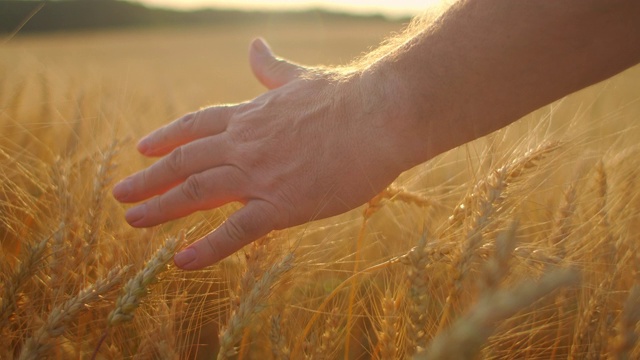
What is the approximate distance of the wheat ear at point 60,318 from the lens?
0.93m

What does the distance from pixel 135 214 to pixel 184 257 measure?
22cm

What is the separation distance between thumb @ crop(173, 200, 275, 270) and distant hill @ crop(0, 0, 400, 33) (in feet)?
65.3

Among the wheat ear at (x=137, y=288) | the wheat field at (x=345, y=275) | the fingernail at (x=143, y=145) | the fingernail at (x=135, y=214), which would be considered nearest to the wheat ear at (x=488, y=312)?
the wheat field at (x=345, y=275)

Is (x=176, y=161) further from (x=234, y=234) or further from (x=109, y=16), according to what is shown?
(x=109, y=16)

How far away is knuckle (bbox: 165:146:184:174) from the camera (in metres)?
1.41

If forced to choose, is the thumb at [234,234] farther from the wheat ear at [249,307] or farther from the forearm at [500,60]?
the forearm at [500,60]

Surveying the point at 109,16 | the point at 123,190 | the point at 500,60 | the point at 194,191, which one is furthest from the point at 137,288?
the point at 109,16

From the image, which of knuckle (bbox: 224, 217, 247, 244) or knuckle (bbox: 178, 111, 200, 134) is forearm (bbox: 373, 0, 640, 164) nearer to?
knuckle (bbox: 224, 217, 247, 244)

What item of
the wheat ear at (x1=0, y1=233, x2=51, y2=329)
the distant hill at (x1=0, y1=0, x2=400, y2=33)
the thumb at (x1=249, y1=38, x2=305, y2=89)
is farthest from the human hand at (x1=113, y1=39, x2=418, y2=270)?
the distant hill at (x1=0, y1=0, x2=400, y2=33)

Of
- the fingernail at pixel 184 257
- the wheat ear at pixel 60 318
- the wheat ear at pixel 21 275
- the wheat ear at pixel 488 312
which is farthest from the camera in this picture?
the fingernail at pixel 184 257

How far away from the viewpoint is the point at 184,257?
1215mm

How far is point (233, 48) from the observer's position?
20766mm

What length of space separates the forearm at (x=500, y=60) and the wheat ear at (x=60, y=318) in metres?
0.69

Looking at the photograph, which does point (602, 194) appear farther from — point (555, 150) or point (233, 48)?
point (233, 48)
